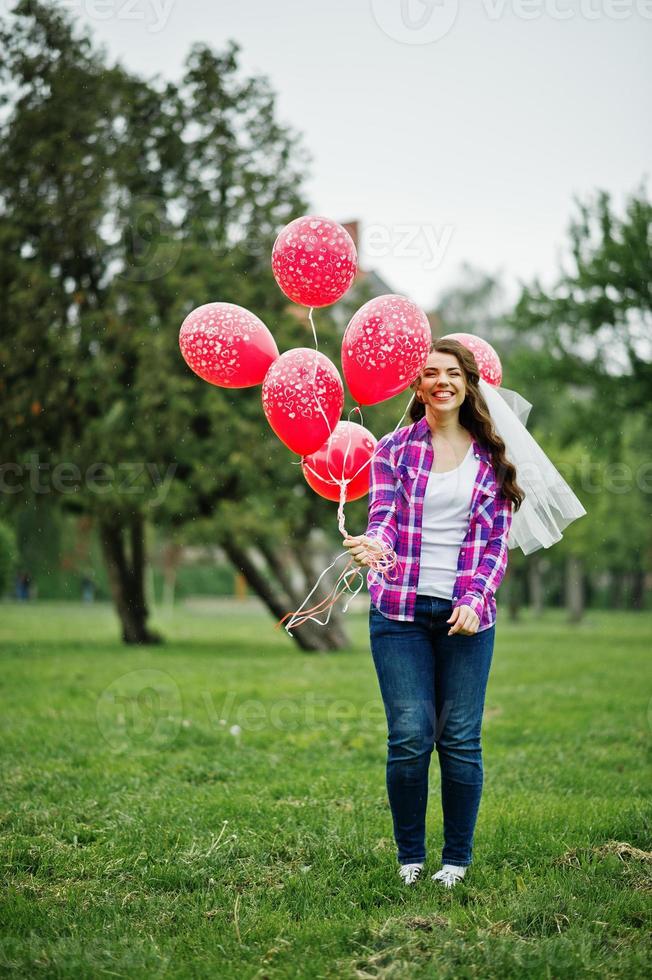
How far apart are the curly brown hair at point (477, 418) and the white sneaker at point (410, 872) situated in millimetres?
1343

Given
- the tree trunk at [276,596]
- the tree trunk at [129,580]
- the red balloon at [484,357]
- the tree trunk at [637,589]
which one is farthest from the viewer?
the tree trunk at [637,589]

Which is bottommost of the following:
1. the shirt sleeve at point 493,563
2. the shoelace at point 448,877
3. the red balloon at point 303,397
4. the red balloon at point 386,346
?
the shoelace at point 448,877

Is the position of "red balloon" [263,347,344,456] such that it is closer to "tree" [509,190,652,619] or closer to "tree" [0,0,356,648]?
"tree" [0,0,356,648]

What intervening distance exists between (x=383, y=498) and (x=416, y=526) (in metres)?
0.16

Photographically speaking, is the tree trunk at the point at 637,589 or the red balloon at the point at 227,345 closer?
the red balloon at the point at 227,345

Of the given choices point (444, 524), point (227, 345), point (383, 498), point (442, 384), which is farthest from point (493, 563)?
point (227, 345)

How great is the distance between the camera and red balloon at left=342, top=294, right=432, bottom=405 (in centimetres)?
345

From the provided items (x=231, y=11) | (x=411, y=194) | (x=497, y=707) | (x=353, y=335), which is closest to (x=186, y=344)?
(x=353, y=335)

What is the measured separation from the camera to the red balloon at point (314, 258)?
12.2 feet

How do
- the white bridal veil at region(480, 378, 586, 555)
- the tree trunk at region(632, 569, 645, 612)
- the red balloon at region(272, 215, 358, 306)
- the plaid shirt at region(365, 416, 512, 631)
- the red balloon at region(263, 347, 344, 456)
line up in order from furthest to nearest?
the tree trunk at region(632, 569, 645, 612) < the red balloon at region(272, 215, 358, 306) < the red balloon at region(263, 347, 344, 456) < the white bridal veil at region(480, 378, 586, 555) < the plaid shirt at region(365, 416, 512, 631)

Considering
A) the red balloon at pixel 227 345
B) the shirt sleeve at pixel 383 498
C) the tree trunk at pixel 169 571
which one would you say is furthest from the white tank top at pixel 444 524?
the tree trunk at pixel 169 571

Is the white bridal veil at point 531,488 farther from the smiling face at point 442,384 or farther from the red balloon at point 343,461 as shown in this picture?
the red balloon at point 343,461

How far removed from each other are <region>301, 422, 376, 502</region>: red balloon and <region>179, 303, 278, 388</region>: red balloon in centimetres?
43

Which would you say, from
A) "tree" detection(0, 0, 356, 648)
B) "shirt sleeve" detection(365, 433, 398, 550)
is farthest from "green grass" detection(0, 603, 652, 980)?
"tree" detection(0, 0, 356, 648)
